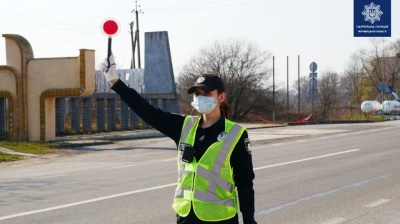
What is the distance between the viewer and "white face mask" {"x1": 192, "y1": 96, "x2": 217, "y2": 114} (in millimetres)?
4816

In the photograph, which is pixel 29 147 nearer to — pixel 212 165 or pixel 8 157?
pixel 8 157

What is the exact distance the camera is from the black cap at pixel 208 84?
4.87 metres

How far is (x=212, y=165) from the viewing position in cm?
472

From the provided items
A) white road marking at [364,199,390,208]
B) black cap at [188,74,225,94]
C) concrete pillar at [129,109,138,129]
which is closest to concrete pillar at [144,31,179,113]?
concrete pillar at [129,109,138,129]

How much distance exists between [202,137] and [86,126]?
97.5 ft

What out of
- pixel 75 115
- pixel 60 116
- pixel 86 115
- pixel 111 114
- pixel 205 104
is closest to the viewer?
pixel 205 104

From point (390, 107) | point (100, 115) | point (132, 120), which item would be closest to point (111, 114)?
point (100, 115)

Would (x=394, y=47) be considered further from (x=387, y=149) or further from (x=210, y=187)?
(x=210, y=187)

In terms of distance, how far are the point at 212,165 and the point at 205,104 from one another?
1.40ft

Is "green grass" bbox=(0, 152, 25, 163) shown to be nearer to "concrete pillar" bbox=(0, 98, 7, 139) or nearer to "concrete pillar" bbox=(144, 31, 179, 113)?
"concrete pillar" bbox=(0, 98, 7, 139)

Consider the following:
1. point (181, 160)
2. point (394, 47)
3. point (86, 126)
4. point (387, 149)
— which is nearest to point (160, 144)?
point (86, 126)

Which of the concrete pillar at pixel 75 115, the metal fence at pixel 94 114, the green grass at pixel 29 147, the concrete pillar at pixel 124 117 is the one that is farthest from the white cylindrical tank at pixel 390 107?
the green grass at pixel 29 147

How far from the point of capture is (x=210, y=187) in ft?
15.5

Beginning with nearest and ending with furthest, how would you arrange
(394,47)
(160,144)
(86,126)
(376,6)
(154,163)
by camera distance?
(154,163), (376,6), (160,144), (86,126), (394,47)
